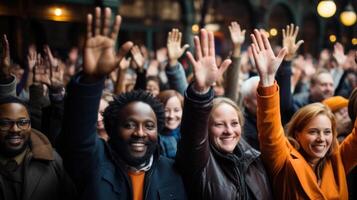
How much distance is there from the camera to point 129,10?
1269 centimetres

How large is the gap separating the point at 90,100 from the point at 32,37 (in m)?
8.90

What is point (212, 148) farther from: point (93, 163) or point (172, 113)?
point (172, 113)

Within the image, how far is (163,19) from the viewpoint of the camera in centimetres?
1356

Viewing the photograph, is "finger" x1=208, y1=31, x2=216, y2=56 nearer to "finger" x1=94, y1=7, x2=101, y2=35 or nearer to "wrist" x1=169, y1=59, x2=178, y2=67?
"finger" x1=94, y1=7, x2=101, y2=35

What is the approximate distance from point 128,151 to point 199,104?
45cm

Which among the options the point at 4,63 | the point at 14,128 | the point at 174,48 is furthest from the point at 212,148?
the point at 174,48

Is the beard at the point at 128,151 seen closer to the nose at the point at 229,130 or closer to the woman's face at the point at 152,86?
the nose at the point at 229,130

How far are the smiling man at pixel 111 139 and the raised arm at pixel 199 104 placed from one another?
7.1 inches

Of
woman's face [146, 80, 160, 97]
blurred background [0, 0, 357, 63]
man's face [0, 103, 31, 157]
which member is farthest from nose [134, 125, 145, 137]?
blurred background [0, 0, 357, 63]

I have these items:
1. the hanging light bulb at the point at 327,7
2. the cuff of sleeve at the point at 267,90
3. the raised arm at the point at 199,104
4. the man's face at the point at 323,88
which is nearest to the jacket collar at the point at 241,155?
the raised arm at the point at 199,104

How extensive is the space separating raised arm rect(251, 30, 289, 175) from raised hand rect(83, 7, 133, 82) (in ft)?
3.18

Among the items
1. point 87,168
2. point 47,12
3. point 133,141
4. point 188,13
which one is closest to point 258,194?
point 133,141

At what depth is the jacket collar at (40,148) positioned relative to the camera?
248 centimetres

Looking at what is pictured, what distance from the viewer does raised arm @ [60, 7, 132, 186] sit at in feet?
6.40
